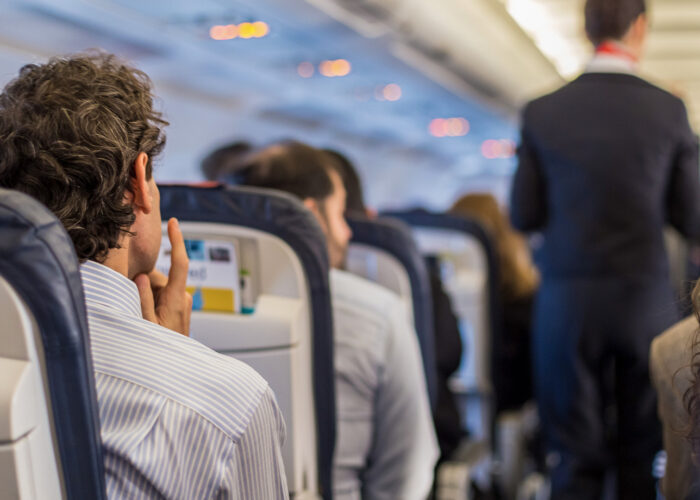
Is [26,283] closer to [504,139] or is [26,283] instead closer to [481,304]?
[481,304]

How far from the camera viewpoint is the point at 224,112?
18.4 feet

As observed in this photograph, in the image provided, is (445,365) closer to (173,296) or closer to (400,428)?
(400,428)

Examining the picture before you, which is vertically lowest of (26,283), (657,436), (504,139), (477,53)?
(504,139)

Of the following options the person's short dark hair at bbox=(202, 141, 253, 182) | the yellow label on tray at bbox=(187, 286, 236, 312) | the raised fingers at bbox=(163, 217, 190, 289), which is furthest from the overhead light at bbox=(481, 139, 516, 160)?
the raised fingers at bbox=(163, 217, 190, 289)

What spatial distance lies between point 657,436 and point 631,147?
114 centimetres

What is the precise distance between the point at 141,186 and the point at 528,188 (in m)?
2.19

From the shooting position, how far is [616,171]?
294 centimetres

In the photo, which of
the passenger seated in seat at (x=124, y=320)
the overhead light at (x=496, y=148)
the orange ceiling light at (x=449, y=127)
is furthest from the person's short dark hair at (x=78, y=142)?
the overhead light at (x=496, y=148)

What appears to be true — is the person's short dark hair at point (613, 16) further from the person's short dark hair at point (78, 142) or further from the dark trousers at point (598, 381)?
the person's short dark hair at point (78, 142)

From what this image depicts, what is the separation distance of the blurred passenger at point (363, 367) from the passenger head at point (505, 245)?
175cm

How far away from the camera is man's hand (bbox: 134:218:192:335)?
131 centimetres

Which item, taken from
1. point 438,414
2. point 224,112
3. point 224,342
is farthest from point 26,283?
point 224,112

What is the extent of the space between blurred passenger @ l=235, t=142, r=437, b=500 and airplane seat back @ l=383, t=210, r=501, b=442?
4.69 ft

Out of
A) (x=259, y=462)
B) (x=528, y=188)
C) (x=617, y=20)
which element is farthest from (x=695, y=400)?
(x=617, y=20)
